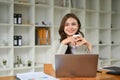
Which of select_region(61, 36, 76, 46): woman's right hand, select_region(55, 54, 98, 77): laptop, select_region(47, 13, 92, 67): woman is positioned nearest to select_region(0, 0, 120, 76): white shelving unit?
select_region(47, 13, 92, 67): woman

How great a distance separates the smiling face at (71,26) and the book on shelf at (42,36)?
123 cm

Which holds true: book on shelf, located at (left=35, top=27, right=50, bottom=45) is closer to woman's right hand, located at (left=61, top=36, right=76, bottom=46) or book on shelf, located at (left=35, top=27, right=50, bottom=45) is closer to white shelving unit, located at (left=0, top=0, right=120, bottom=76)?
white shelving unit, located at (left=0, top=0, right=120, bottom=76)

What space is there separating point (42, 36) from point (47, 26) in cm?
20

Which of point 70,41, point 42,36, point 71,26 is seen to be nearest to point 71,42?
point 70,41

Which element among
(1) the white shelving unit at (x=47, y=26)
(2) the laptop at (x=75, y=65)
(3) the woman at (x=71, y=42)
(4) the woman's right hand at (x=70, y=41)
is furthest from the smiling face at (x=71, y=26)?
(1) the white shelving unit at (x=47, y=26)

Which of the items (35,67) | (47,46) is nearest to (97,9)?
(47,46)

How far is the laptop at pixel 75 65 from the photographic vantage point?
1536 mm

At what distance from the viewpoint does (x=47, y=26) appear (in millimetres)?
3547

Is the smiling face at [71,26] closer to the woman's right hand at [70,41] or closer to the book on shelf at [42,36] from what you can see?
the woman's right hand at [70,41]

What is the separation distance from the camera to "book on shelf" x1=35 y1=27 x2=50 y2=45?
3.51 m

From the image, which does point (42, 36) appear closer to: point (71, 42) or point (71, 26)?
point (71, 26)

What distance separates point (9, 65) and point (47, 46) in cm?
75

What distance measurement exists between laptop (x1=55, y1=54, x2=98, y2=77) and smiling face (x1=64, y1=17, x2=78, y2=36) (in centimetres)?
81

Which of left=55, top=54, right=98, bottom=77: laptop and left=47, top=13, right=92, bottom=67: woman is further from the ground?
left=47, top=13, right=92, bottom=67: woman
